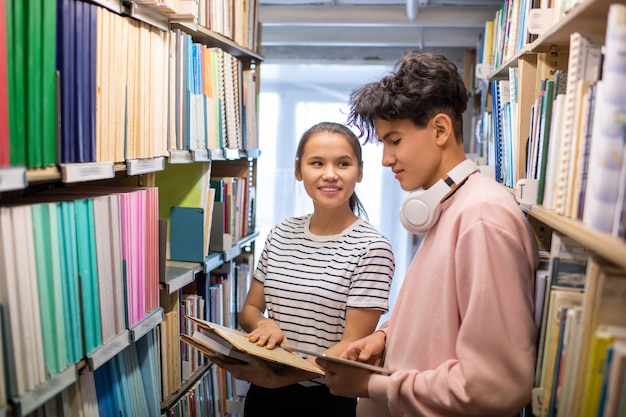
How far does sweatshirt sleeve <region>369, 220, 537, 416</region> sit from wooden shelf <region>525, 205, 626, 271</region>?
0.10 metres

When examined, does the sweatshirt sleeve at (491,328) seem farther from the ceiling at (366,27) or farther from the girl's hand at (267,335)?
the ceiling at (366,27)

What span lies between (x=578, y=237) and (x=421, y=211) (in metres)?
0.44

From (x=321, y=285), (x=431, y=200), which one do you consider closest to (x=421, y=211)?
(x=431, y=200)

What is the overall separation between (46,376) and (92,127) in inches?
23.9

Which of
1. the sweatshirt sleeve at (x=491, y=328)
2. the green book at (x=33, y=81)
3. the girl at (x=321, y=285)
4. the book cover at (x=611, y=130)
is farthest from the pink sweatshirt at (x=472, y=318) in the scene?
the green book at (x=33, y=81)

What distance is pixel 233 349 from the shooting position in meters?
1.57

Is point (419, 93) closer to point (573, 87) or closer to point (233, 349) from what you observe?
point (573, 87)

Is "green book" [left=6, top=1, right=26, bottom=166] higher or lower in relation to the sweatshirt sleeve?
higher

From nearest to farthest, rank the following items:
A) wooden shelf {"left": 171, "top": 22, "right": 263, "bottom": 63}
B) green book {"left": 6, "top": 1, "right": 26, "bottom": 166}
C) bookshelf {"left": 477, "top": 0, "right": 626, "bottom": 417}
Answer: bookshelf {"left": 477, "top": 0, "right": 626, "bottom": 417} < green book {"left": 6, "top": 1, "right": 26, "bottom": 166} < wooden shelf {"left": 171, "top": 22, "right": 263, "bottom": 63}

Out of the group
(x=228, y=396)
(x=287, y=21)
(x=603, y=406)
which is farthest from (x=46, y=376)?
(x=287, y=21)

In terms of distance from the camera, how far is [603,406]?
0.88 m

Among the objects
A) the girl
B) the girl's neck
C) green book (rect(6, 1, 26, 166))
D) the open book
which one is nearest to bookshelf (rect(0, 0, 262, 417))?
green book (rect(6, 1, 26, 166))

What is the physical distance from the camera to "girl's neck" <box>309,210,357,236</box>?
1.81 metres

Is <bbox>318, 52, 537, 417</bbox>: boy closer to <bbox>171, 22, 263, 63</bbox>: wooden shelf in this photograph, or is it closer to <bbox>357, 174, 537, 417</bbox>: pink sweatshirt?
<bbox>357, 174, 537, 417</bbox>: pink sweatshirt
